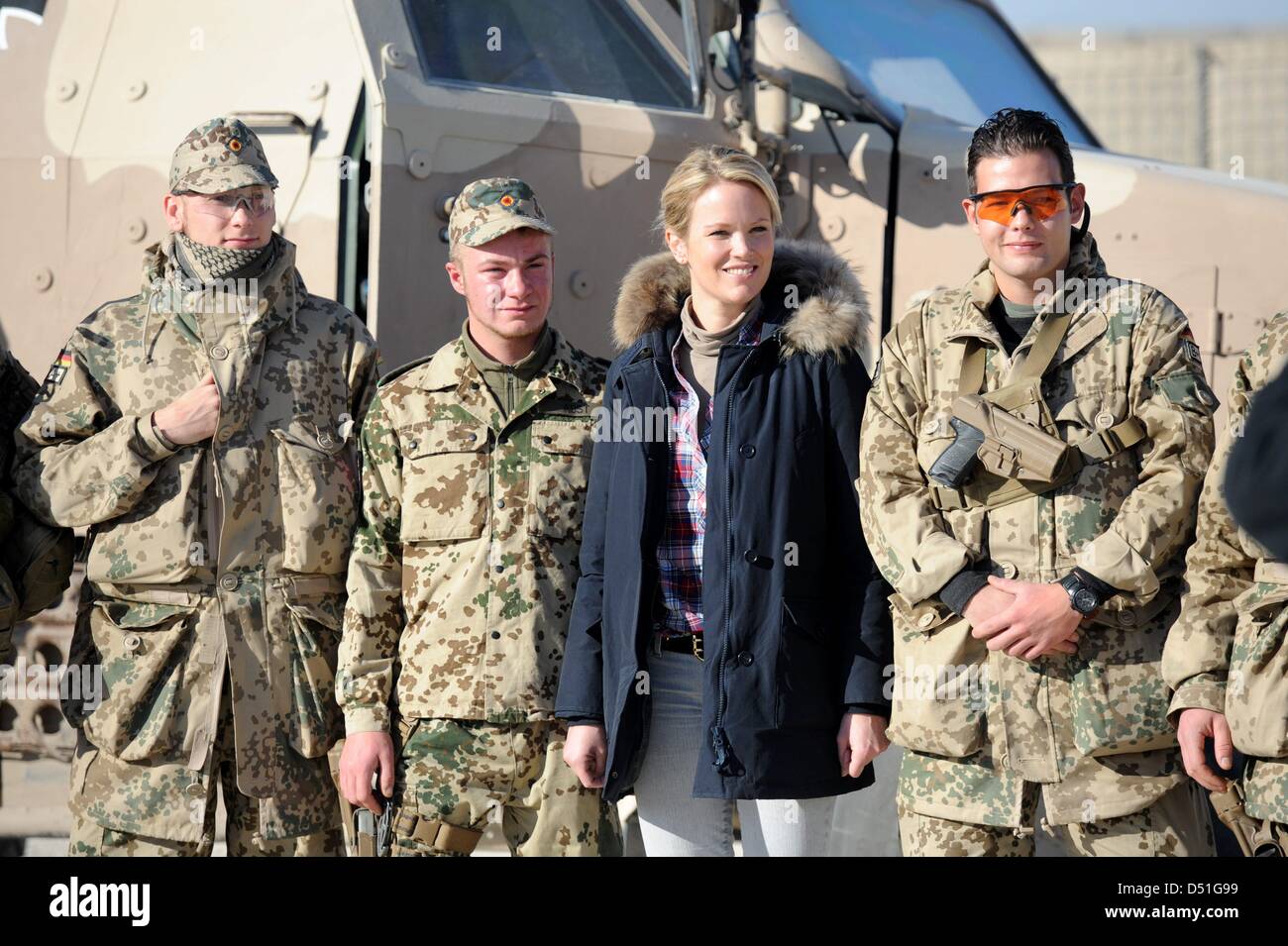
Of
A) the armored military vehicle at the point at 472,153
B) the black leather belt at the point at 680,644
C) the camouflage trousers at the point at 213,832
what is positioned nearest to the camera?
the black leather belt at the point at 680,644

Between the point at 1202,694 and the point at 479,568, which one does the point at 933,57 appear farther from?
the point at 1202,694

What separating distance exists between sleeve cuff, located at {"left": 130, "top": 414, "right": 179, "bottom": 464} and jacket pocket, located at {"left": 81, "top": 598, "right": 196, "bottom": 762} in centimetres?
32

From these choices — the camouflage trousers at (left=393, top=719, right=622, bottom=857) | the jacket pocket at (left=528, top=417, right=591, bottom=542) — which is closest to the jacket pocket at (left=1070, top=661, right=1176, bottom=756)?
the camouflage trousers at (left=393, top=719, right=622, bottom=857)

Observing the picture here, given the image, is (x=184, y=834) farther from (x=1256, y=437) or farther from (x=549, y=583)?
(x=1256, y=437)

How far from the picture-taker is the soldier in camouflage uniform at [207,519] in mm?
3588

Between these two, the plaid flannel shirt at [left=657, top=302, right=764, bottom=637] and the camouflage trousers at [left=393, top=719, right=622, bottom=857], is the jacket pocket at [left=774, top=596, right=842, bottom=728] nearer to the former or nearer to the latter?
the plaid flannel shirt at [left=657, top=302, right=764, bottom=637]

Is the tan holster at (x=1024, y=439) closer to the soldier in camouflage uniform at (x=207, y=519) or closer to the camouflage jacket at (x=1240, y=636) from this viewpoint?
the camouflage jacket at (x=1240, y=636)

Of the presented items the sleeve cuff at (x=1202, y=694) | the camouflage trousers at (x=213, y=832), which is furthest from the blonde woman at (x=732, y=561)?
the camouflage trousers at (x=213, y=832)

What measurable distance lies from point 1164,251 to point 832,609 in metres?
2.25

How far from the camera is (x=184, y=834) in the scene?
3.54m

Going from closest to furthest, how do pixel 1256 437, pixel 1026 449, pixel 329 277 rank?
pixel 1256 437 → pixel 1026 449 → pixel 329 277

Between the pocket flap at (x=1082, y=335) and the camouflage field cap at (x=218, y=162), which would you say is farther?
the camouflage field cap at (x=218, y=162)

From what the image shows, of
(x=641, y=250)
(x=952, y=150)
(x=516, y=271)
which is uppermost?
(x=952, y=150)
